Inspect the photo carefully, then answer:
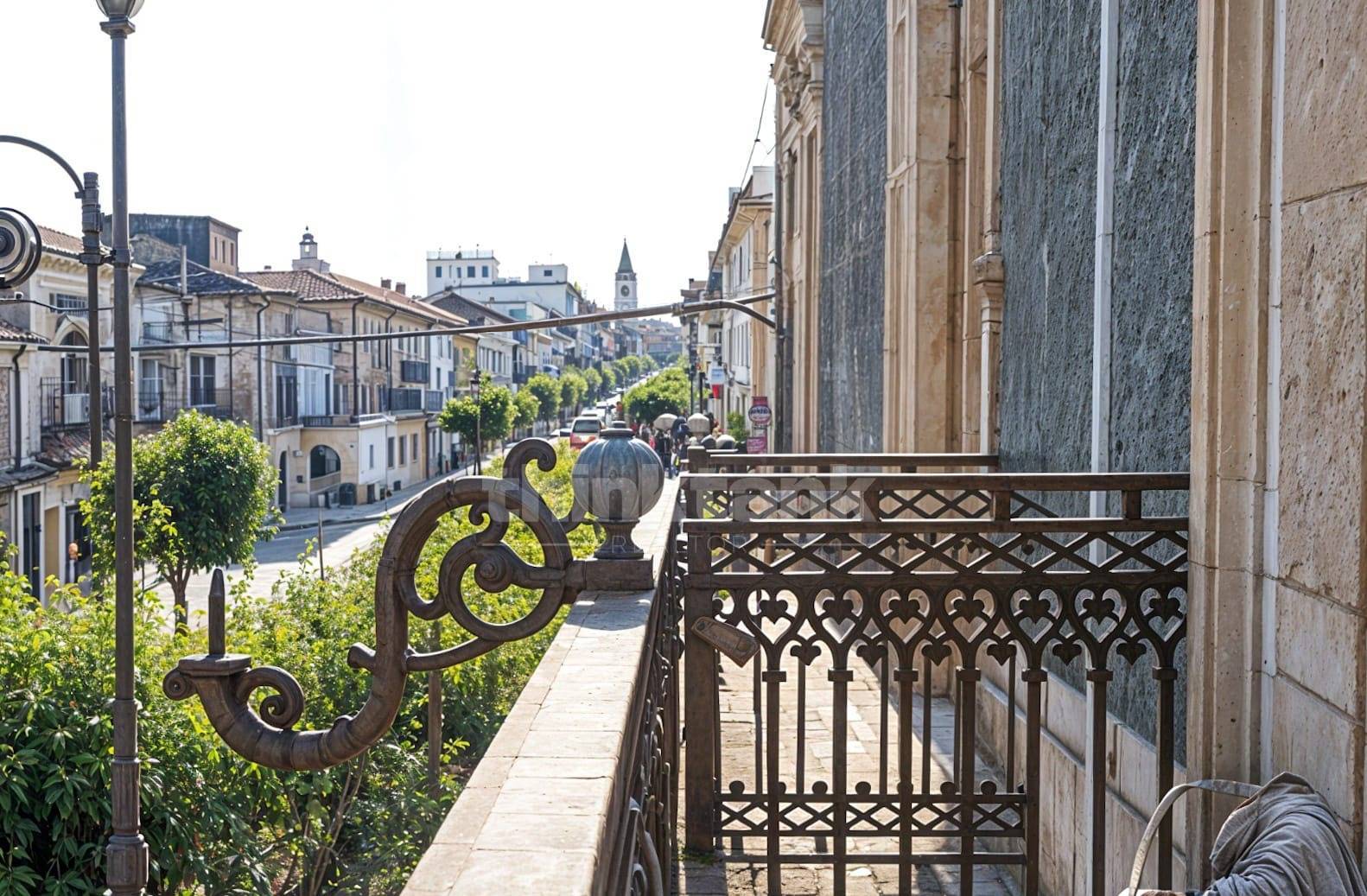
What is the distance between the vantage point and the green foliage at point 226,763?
24.4 feet

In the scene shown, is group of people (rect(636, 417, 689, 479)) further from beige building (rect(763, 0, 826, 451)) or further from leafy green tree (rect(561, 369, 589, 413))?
leafy green tree (rect(561, 369, 589, 413))

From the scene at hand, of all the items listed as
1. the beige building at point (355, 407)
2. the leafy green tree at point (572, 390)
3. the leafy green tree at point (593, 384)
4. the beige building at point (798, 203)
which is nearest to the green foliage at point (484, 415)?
the beige building at point (355, 407)

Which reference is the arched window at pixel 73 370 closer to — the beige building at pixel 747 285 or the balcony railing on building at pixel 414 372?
the beige building at pixel 747 285

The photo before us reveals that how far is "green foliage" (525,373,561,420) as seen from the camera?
8275 centimetres

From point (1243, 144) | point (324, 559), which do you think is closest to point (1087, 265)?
point (1243, 144)

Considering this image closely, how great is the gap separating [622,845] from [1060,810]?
11.9 ft

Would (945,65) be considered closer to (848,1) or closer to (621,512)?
(848,1)

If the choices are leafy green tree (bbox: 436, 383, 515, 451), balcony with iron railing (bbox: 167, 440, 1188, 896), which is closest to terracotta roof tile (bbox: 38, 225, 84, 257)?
leafy green tree (bbox: 436, 383, 515, 451)

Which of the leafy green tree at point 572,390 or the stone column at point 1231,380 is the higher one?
the leafy green tree at point 572,390

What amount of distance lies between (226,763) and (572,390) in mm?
88258

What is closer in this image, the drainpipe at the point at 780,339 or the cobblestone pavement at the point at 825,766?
the cobblestone pavement at the point at 825,766

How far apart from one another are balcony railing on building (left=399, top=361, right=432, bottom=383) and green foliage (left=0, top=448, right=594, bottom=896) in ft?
156

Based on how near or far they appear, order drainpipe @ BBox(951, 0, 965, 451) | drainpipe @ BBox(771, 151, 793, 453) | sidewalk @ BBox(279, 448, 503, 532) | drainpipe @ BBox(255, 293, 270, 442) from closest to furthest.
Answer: drainpipe @ BBox(951, 0, 965, 451), drainpipe @ BBox(771, 151, 793, 453), drainpipe @ BBox(255, 293, 270, 442), sidewalk @ BBox(279, 448, 503, 532)

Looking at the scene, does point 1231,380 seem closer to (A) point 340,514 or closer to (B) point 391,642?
(B) point 391,642
